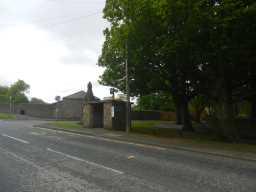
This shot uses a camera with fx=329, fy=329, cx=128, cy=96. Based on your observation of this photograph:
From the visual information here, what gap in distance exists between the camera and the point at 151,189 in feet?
24.0

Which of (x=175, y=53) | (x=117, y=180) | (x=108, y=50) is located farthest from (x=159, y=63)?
(x=117, y=180)

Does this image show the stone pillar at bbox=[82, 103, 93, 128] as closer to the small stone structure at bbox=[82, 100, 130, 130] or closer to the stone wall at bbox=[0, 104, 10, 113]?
the small stone structure at bbox=[82, 100, 130, 130]

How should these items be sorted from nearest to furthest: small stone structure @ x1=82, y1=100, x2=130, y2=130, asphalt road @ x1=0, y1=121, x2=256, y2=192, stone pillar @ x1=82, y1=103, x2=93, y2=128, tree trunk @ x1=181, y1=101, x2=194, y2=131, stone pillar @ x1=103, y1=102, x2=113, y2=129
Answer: asphalt road @ x1=0, y1=121, x2=256, y2=192, small stone structure @ x1=82, y1=100, x2=130, y2=130, stone pillar @ x1=103, y1=102, x2=113, y2=129, tree trunk @ x1=181, y1=101, x2=194, y2=131, stone pillar @ x1=82, y1=103, x2=93, y2=128

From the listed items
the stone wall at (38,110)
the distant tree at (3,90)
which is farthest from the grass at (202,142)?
the distant tree at (3,90)

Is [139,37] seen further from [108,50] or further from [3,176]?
[3,176]

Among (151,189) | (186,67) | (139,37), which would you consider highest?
(139,37)

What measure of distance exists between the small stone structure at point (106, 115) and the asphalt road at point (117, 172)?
14.7 m

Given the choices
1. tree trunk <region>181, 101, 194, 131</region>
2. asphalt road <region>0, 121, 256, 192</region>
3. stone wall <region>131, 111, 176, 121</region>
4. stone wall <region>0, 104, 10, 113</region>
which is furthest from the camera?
stone wall <region>0, 104, 10, 113</region>

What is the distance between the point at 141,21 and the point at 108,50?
9.77m

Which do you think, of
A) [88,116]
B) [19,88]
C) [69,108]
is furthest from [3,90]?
[88,116]

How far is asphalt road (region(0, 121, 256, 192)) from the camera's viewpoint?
7.52 meters

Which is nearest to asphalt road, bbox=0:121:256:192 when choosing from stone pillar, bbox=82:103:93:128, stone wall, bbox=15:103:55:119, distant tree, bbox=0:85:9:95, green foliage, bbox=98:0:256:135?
green foliage, bbox=98:0:256:135

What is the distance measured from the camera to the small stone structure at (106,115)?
91.8 feet

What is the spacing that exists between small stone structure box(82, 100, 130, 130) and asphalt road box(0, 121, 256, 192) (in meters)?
14.7
